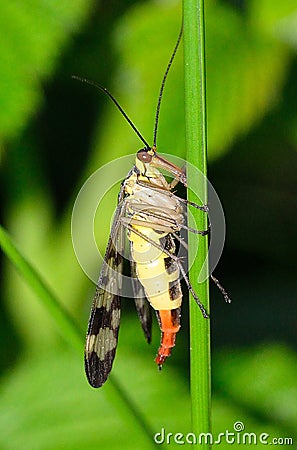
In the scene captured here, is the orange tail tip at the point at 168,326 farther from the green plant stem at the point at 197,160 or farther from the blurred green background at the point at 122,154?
the green plant stem at the point at 197,160

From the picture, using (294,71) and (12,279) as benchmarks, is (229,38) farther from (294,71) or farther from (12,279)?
(12,279)

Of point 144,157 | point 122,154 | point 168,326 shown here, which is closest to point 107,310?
point 168,326

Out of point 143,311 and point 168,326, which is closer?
point 168,326

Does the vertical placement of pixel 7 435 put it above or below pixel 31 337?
below

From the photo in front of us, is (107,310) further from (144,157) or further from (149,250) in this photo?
(144,157)

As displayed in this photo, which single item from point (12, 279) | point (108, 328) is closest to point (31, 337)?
point (12, 279)

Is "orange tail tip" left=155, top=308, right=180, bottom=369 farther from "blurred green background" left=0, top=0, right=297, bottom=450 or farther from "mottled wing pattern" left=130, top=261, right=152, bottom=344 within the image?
"blurred green background" left=0, top=0, right=297, bottom=450
